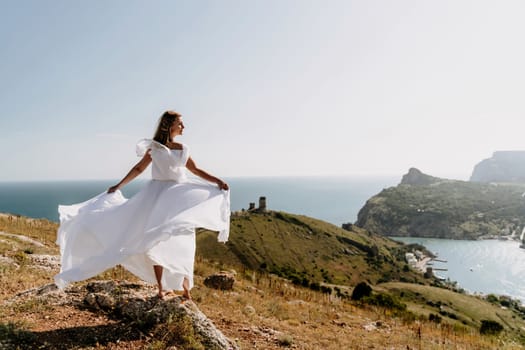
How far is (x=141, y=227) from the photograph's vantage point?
204 inches

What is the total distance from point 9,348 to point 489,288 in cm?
18219

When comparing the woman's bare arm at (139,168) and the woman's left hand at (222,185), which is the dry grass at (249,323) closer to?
the woman's bare arm at (139,168)

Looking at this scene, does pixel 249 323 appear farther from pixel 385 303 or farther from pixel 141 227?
pixel 385 303

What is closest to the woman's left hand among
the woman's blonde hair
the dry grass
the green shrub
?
the woman's blonde hair

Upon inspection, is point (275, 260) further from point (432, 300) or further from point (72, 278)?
point (72, 278)

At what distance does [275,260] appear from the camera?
10888 centimetres

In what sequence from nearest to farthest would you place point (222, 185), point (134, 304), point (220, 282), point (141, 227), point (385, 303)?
1. point (141, 227)
2. point (134, 304)
3. point (222, 185)
4. point (220, 282)
5. point (385, 303)

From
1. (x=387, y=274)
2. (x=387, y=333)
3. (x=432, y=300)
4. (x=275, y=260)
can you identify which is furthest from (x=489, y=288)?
(x=387, y=333)

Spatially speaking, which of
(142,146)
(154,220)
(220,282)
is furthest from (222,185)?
(220,282)

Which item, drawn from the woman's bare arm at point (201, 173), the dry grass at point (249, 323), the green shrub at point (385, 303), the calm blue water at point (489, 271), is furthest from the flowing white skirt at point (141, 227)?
the calm blue water at point (489, 271)

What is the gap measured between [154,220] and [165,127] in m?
1.58

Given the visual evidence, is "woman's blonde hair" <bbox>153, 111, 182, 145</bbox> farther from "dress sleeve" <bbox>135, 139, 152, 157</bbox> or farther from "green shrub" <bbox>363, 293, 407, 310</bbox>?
"green shrub" <bbox>363, 293, 407, 310</bbox>

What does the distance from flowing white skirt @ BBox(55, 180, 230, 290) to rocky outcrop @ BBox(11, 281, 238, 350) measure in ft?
1.87

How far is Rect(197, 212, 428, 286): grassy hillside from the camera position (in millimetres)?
101738
